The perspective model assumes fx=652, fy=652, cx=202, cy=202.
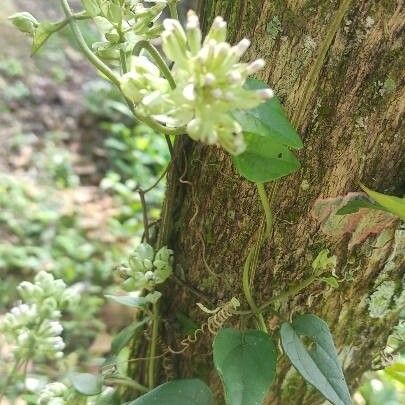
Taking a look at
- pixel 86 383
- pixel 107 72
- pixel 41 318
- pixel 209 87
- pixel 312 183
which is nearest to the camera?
pixel 209 87

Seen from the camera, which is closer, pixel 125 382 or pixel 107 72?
pixel 107 72

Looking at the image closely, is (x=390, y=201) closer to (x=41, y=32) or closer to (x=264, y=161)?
(x=264, y=161)

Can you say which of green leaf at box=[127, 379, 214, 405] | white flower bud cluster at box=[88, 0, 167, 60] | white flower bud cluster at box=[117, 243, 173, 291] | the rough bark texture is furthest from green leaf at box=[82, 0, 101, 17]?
green leaf at box=[127, 379, 214, 405]

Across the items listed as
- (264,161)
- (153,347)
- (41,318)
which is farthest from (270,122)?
(41,318)

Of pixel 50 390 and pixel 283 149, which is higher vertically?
pixel 283 149

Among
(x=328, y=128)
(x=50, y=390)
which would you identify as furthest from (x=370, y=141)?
(x=50, y=390)

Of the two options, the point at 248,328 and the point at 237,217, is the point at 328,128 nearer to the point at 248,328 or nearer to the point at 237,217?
the point at 237,217

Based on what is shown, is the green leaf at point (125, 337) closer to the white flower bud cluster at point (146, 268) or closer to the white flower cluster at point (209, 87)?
the white flower bud cluster at point (146, 268)
